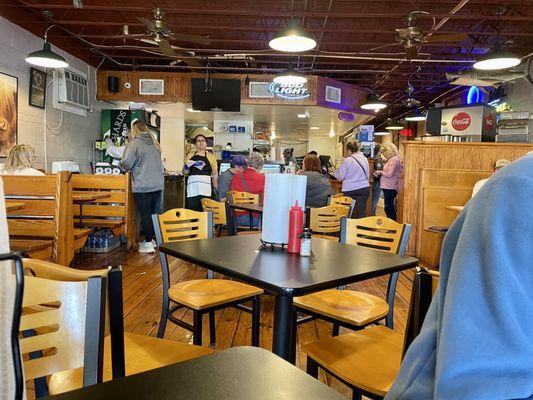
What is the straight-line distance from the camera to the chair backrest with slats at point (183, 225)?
8.11 ft

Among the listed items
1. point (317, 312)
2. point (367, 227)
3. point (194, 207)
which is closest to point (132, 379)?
point (317, 312)

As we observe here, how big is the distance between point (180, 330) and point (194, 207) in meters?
3.02

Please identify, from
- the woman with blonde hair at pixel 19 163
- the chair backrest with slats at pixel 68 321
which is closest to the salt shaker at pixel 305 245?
the chair backrest with slats at pixel 68 321

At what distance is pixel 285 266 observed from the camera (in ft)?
5.22

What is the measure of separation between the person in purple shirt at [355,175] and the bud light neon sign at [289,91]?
2522 millimetres

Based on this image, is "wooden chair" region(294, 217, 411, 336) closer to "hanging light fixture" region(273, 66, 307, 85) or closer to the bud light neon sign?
"hanging light fixture" region(273, 66, 307, 85)

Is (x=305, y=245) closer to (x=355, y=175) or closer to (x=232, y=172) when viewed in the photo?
(x=232, y=172)

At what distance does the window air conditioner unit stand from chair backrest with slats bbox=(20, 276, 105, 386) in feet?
21.5

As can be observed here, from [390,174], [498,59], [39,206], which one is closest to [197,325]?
[39,206]

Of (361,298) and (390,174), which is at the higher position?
(390,174)

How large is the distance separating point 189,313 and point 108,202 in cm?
259

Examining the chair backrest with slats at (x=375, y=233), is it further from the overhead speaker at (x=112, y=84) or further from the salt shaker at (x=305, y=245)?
the overhead speaker at (x=112, y=84)

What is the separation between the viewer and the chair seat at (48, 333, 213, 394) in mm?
1283

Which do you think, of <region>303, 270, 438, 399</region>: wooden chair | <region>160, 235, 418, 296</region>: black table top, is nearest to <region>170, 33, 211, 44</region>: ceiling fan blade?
<region>160, 235, 418, 296</region>: black table top
